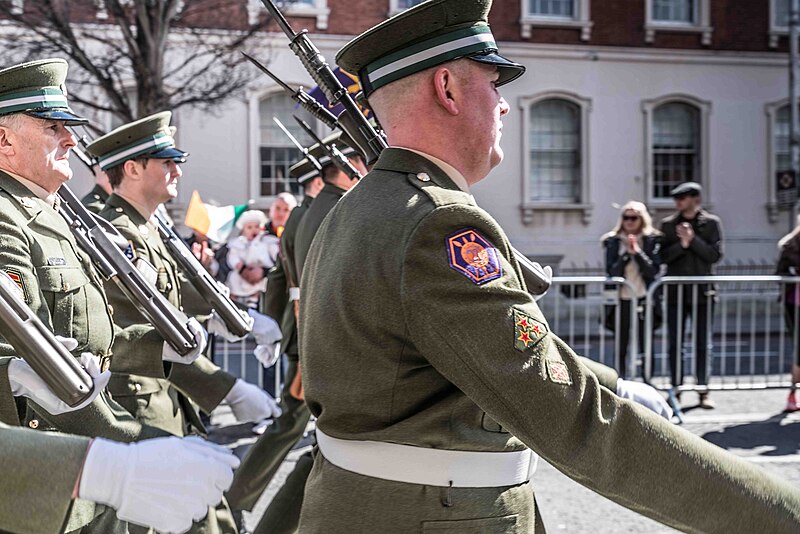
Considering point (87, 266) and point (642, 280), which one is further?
point (642, 280)

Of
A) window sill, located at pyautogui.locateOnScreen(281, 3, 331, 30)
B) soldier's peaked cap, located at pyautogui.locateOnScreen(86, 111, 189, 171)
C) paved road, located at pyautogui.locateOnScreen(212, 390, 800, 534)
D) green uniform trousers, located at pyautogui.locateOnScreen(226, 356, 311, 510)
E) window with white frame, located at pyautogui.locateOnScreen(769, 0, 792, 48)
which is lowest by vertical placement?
paved road, located at pyautogui.locateOnScreen(212, 390, 800, 534)

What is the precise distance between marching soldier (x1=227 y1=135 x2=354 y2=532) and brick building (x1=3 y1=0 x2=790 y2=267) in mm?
12056

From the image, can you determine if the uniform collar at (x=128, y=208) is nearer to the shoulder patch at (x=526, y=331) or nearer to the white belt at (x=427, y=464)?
the white belt at (x=427, y=464)

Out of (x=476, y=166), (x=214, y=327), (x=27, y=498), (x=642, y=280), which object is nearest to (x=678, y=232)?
(x=642, y=280)

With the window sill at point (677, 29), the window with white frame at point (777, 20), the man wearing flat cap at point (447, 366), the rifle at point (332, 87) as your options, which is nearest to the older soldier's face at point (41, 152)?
the rifle at point (332, 87)

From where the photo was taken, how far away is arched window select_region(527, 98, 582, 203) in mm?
20125

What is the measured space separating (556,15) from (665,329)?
12.7 metres

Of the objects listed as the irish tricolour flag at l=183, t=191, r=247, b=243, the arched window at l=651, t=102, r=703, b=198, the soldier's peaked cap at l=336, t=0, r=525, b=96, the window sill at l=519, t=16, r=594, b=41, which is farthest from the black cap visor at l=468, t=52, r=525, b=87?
the arched window at l=651, t=102, r=703, b=198

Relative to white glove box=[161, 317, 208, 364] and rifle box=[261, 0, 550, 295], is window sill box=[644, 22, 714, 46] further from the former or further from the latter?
white glove box=[161, 317, 208, 364]

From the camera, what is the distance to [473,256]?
1.93 m

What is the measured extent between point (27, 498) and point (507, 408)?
33.5 inches

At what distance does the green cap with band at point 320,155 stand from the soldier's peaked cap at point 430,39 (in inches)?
82.3

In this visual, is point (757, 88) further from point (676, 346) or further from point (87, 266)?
point (87, 266)

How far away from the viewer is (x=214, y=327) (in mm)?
5023
